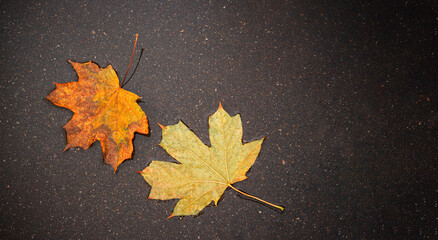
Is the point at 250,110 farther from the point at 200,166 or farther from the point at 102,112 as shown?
the point at 102,112

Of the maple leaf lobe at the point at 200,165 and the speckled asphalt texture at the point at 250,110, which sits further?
the speckled asphalt texture at the point at 250,110

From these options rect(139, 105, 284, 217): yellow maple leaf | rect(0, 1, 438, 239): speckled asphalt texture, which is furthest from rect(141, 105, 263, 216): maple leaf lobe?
rect(0, 1, 438, 239): speckled asphalt texture

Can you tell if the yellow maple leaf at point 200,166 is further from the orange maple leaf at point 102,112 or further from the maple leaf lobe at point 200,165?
the orange maple leaf at point 102,112

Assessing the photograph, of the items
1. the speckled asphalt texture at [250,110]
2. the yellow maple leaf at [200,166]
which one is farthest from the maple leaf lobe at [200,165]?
the speckled asphalt texture at [250,110]

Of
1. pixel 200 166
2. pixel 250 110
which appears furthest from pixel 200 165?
pixel 250 110

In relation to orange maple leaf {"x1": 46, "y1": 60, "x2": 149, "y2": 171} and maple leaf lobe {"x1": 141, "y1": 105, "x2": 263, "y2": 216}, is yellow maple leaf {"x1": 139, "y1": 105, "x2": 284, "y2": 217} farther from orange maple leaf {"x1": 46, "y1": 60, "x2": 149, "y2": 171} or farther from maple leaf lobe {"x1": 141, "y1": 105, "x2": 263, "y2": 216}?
orange maple leaf {"x1": 46, "y1": 60, "x2": 149, "y2": 171}

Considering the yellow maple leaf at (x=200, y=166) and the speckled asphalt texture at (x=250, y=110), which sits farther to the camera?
the speckled asphalt texture at (x=250, y=110)
